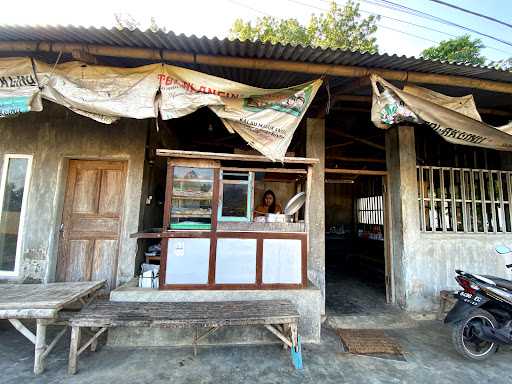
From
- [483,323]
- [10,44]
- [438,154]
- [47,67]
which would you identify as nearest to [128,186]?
[47,67]

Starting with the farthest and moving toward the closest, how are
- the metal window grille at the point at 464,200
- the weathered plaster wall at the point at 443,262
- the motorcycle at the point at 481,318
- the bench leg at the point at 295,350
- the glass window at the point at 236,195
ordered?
the metal window grille at the point at 464,200 → the weathered plaster wall at the point at 443,262 → the glass window at the point at 236,195 → the motorcycle at the point at 481,318 → the bench leg at the point at 295,350

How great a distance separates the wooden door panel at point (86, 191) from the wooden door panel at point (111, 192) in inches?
4.1

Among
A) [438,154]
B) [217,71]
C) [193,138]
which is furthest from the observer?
[193,138]

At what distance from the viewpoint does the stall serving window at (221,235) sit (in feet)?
10.7

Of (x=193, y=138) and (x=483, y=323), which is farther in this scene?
(x=193, y=138)

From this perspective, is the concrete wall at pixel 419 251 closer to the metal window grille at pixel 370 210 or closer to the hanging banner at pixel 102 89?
the metal window grille at pixel 370 210

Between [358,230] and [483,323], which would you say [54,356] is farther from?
[358,230]

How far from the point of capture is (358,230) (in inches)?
343

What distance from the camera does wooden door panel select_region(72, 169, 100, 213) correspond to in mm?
4082

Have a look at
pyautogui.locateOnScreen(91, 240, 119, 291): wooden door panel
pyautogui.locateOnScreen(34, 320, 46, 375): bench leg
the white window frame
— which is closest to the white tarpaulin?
pyautogui.locateOnScreen(91, 240, 119, 291): wooden door panel

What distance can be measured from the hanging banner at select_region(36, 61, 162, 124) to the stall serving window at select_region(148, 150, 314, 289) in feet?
2.44

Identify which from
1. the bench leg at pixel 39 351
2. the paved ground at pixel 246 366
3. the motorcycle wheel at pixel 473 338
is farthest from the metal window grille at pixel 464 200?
the bench leg at pixel 39 351

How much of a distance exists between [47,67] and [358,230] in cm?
877

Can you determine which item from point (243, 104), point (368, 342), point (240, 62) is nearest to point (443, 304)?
point (368, 342)
